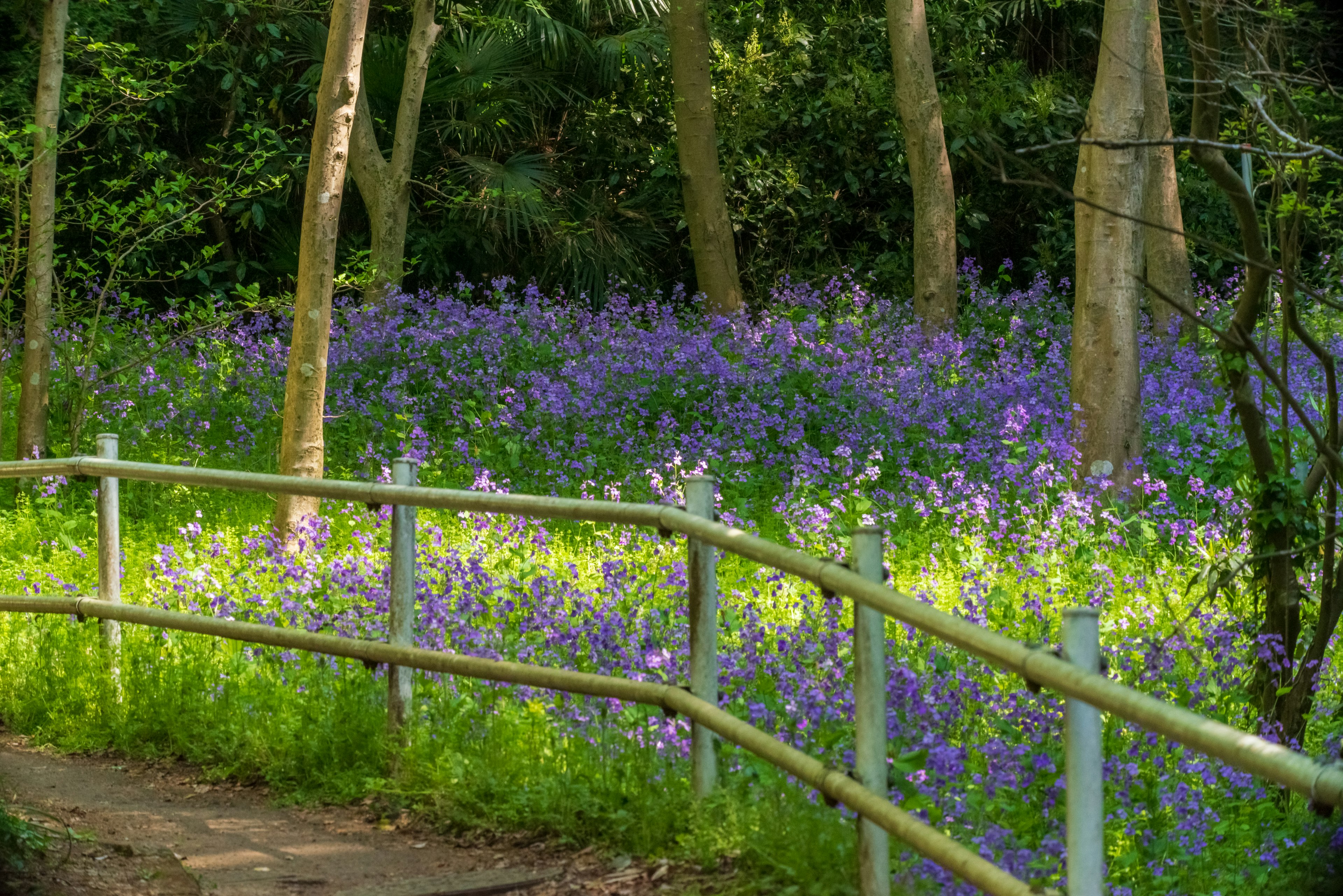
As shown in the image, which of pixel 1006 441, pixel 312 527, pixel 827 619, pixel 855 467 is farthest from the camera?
pixel 855 467

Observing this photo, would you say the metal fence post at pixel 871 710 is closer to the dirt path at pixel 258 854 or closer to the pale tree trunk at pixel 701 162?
the dirt path at pixel 258 854

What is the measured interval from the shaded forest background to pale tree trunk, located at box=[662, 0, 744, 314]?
1.84m

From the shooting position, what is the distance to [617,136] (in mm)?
17922

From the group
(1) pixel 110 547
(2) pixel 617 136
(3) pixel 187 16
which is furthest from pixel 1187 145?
(2) pixel 617 136

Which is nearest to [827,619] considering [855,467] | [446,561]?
[446,561]

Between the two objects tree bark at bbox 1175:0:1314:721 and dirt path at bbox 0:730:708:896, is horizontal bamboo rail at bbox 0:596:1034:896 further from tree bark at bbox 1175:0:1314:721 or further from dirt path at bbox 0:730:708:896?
tree bark at bbox 1175:0:1314:721

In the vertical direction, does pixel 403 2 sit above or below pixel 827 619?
above

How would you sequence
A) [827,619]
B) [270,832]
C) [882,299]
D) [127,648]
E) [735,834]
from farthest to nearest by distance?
[882,299], [127,648], [827,619], [270,832], [735,834]

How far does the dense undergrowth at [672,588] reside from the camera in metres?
4.09

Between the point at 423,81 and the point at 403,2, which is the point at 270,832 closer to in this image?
the point at 423,81

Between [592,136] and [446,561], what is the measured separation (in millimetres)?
12935

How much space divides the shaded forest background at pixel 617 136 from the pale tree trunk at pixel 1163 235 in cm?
306

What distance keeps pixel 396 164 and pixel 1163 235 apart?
683 centimetres

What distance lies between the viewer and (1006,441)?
6.96 metres
